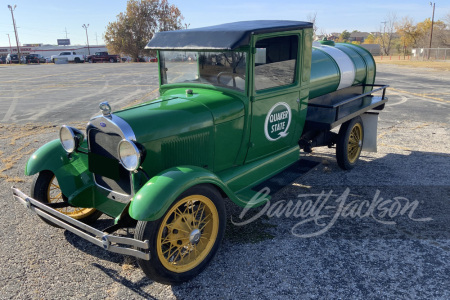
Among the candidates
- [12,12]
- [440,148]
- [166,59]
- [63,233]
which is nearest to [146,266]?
[63,233]

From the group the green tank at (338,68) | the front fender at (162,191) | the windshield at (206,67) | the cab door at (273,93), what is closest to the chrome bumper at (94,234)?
the front fender at (162,191)

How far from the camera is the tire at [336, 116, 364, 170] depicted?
5.17m

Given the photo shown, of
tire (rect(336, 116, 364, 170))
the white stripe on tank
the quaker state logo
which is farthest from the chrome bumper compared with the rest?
the white stripe on tank

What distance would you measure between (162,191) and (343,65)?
13.5 ft

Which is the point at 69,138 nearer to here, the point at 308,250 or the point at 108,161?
the point at 108,161

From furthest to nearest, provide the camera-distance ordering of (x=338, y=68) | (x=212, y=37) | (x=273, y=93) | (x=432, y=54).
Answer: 1. (x=432, y=54)
2. (x=338, y=68)
3. (x=273, y=93)
4. (x=212, y=37)

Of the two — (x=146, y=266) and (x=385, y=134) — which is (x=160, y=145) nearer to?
(x=146, y=266)

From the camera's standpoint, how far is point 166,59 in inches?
158

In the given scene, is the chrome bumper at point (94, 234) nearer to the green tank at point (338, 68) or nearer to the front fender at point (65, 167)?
the front fender at point (65, 167)

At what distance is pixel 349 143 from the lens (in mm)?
5547

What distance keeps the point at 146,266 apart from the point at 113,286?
48 centimetres

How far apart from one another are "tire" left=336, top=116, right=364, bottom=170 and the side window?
1539mm

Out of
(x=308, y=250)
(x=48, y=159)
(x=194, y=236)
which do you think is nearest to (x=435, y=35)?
(x=308, y=250)

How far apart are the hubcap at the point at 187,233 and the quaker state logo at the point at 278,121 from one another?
1.36 m
